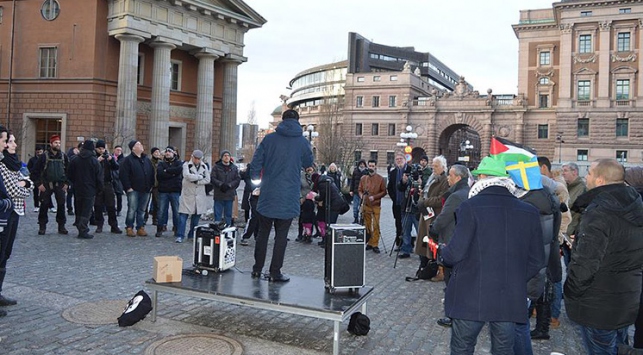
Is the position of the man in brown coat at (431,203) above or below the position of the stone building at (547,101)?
below

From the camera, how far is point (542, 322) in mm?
6328

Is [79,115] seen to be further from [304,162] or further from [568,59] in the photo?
[568,59]

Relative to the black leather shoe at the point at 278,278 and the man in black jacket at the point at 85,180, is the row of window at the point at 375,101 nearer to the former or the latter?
the man in black jacket at the point at 85,180

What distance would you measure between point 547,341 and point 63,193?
37.3ft

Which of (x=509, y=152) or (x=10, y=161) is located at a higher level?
(x=509, y=152)

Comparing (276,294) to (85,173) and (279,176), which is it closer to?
(279,176)

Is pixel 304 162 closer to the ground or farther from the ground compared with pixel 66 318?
farther from the ground

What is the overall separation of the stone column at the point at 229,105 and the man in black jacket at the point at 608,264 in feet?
117

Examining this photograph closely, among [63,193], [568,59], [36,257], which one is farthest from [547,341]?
[568,59]

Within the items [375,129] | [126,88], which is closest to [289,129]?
[126,88]

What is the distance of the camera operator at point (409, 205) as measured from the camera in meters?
10.8

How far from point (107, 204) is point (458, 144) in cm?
8246

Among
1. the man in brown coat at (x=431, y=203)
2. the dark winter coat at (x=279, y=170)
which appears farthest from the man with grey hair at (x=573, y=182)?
the dark winter coat at (x=279, y=170)

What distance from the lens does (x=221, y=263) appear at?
687cm
